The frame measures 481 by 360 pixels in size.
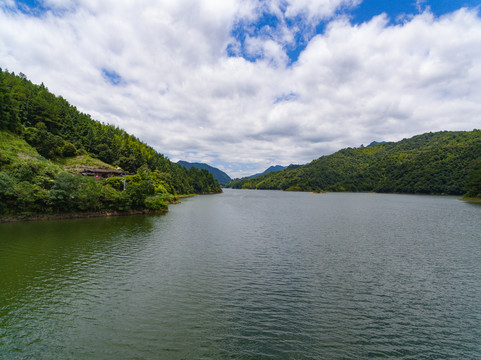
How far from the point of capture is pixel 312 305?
15.6m

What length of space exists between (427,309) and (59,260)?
103 feet

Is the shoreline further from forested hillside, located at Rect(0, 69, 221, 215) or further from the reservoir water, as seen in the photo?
the reservoir water

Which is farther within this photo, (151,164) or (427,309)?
(151,164)

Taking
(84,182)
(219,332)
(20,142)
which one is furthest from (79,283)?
(20,142)

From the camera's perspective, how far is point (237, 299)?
53.8ft

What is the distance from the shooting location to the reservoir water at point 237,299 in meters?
11.3

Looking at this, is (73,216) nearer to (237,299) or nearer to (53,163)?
(53,163)

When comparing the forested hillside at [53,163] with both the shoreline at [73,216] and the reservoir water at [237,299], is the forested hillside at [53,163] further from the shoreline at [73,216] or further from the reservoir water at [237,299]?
the reservoir water at [237,299]

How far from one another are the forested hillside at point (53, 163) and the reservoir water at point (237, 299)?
17.7m

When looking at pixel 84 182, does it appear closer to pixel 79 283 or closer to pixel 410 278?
pixel 79 283

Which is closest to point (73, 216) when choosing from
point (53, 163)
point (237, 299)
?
point (53, 163)

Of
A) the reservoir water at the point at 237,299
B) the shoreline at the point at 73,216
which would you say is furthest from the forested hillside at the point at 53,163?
the reservoir water at the point at 237,299

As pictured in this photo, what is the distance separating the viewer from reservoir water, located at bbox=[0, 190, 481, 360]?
11.3 m

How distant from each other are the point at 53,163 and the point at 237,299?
75121 mm
